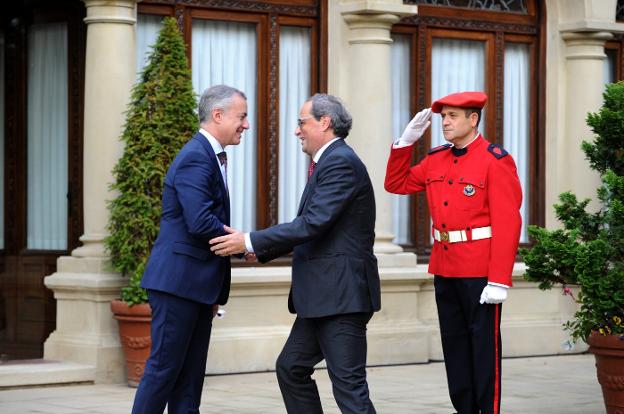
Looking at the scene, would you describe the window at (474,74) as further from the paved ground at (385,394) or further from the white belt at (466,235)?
the white belt at (466,235)

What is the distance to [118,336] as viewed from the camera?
10.8 meters

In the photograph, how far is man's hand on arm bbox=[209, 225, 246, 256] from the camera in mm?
7160

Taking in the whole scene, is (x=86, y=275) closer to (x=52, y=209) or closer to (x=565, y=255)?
(x=52, y=209)

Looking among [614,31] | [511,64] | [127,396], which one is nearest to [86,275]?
[127,396]

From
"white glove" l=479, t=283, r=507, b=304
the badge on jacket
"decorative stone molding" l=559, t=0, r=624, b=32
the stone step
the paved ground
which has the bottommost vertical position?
the paved ground

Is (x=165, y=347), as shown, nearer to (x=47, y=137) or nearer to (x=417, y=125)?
(x=417, y=125)

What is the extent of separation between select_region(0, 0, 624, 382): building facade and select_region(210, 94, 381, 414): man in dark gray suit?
12.3 ft

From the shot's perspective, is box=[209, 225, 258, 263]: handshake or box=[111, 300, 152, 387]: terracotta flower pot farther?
box=[111, 300, 152, 387]: terracotta flower pot

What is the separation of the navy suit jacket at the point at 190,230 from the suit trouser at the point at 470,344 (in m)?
1.40

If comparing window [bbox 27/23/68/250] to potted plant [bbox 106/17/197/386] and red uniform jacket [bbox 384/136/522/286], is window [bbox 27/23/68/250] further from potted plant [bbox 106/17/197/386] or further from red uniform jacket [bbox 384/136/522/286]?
red uniform jacket [bbox 384/136/522/286]

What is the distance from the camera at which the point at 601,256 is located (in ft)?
28.0

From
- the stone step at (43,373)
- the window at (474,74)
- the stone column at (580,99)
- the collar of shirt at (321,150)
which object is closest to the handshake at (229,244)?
the collar of shirt at (321,150)

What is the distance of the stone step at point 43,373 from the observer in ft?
33.9

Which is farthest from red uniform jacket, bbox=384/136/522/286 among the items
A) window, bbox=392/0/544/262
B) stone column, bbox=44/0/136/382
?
window, bbox=392/0/544/262
